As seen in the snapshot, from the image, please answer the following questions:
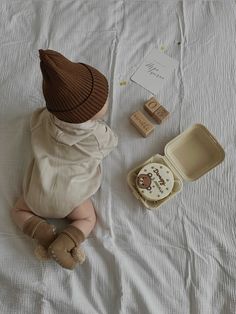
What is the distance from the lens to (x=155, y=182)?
1029mm

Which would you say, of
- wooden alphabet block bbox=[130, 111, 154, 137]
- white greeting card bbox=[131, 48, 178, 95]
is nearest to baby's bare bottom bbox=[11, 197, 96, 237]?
wooden alphabet block bbox=[130, 111, 154, 137]

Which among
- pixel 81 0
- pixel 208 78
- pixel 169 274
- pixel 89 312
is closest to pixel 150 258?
pixel 169 274

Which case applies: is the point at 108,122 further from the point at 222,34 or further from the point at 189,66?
the point at 222,34

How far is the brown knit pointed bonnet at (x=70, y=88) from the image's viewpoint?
809 millimetres

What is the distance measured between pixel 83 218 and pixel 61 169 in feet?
0.44

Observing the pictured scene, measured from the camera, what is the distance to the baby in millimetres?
926

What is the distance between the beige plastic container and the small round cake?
26mm

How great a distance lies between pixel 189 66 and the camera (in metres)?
1.19

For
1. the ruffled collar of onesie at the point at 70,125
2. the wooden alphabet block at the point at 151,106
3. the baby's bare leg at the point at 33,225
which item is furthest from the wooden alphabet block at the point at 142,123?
the baby's bare leg at the point at 33,225

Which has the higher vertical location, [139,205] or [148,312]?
[139,205]

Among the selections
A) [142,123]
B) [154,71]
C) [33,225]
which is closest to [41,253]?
[33,225]

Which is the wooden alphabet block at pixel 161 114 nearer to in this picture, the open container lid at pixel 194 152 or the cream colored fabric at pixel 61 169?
the open container lid at pixel 194 152

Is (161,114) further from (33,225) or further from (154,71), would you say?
(33,225)

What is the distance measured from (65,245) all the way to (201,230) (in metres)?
0.34
